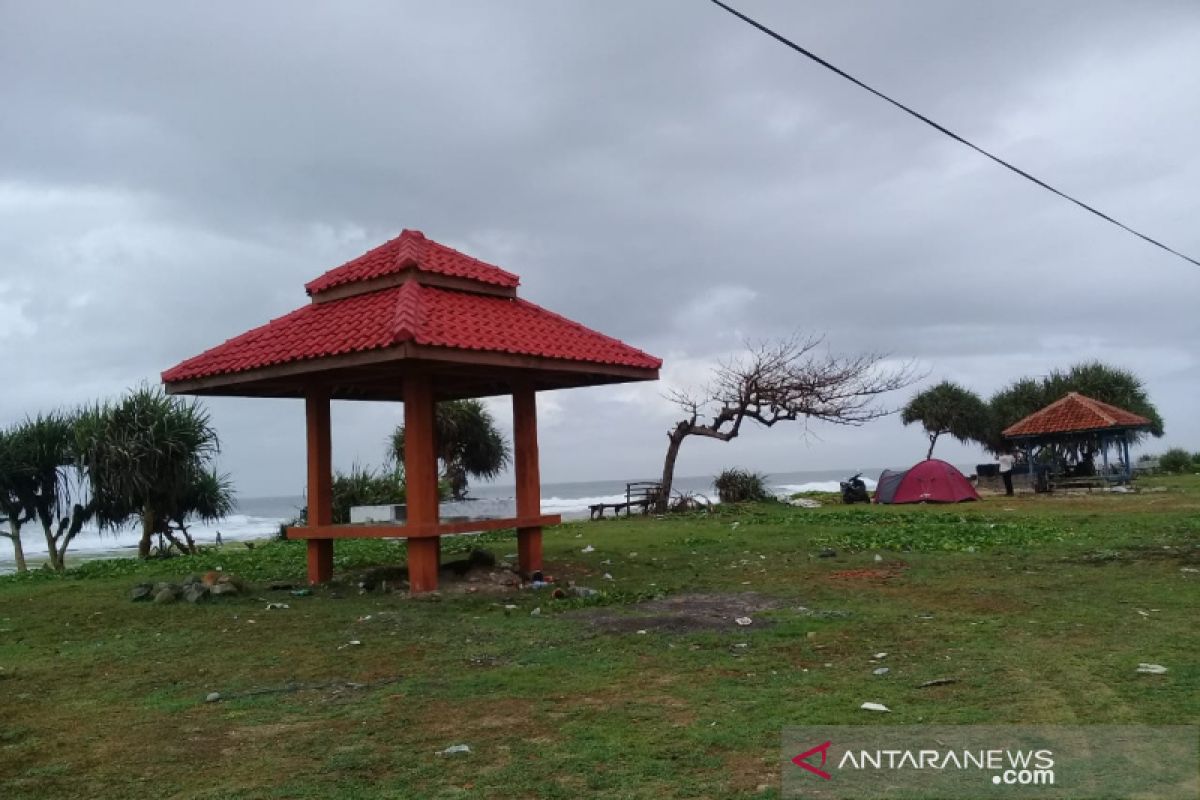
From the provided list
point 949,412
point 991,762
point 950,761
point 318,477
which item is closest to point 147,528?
point 318,477

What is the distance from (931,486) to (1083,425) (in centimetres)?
929

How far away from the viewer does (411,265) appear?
10664 millimetres

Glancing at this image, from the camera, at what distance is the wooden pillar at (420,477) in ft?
32.1

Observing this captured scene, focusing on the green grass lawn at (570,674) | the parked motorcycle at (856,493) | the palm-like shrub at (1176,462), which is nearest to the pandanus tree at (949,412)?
the palm-like shrub at (1176,462)

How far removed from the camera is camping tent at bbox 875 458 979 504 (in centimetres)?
2567

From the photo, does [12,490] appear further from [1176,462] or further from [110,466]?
[1176,462]

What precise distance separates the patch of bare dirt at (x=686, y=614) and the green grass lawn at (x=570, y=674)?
64 mm

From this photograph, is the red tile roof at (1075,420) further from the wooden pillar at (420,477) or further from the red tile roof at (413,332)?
the wooden pillar at (420,477)

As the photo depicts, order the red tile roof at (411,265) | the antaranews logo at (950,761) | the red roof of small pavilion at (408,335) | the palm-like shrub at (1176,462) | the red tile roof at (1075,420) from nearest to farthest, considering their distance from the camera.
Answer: the antaranews logo at (950,761)
the red roof of small pavilion at (408,335)
the red tile roof at (411,265)
the red tile roof at (1075,420)
the palm-like shrub at (1176,462)

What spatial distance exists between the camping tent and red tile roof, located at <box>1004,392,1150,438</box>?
7967mm

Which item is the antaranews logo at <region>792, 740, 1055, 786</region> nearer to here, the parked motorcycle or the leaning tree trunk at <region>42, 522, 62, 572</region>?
the leaning tree trunk at <region>42, 522, 62, 572</region>

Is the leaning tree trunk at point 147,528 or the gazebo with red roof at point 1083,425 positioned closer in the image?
the leaning tree trunk at point 147,528

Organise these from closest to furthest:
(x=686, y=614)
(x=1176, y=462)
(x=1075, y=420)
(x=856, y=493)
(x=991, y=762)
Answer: (x=991, y=762) → (x=686, y=614) → (x=856, y=493) → (x=1075, y=420) → (x=1176, y=462)

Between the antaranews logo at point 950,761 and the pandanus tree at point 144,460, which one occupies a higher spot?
the pandanus tree at point 144,460
